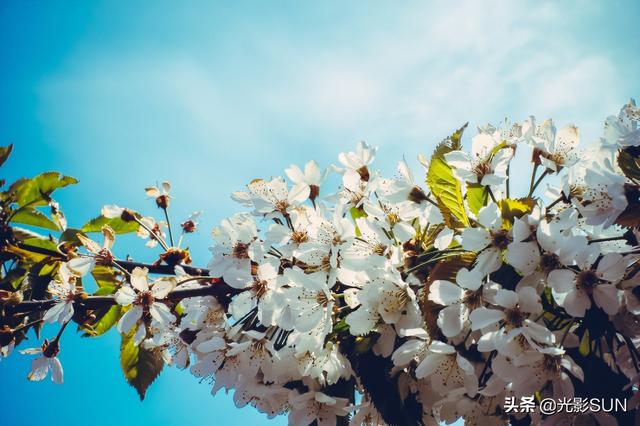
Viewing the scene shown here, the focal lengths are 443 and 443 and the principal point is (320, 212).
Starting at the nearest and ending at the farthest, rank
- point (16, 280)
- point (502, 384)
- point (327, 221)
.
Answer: point (502, 384)
point (327, 221)
point (16, 280)

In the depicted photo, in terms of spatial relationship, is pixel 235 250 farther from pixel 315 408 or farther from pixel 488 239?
pixel 488 239

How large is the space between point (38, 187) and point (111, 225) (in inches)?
13.0

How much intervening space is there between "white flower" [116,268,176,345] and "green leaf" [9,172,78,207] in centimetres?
77

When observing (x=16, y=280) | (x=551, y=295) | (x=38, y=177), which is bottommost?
(x=551, y=295)

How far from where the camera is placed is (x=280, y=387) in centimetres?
131

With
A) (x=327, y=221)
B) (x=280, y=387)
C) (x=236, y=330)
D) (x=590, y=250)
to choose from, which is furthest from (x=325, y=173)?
(x=590, y=250)

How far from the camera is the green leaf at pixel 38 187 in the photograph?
5.84ft

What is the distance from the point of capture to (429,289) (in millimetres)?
1100

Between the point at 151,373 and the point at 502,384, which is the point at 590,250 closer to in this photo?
the point at 502,384

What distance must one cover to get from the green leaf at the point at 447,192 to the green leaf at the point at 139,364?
119 centimetres

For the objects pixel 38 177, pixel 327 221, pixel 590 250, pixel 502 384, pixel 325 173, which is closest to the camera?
pixel 590 250

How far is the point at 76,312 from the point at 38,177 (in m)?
0.76

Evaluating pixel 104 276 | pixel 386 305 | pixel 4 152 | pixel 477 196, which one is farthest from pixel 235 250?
pixel 4 152

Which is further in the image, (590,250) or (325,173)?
(325,173)
